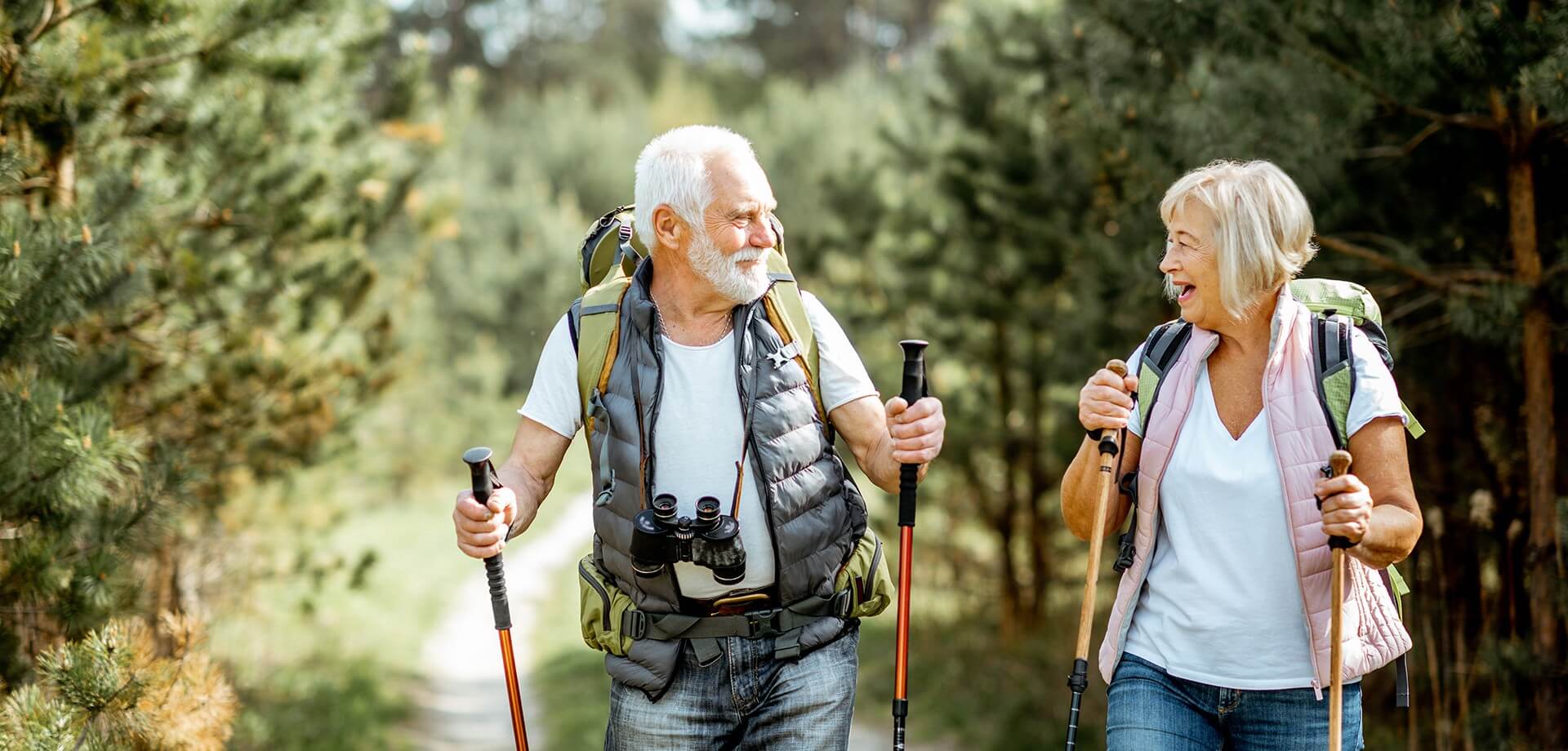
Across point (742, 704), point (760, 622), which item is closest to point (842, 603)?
point (760, 622)

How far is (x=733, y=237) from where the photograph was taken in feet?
10.6

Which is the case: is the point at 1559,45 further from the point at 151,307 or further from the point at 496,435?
the point at 496,435

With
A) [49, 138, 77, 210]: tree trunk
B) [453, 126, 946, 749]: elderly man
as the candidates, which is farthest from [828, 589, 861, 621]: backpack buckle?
[49, 138, 77, 210]: tree trunk

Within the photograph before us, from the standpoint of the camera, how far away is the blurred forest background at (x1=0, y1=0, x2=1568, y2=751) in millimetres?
3736

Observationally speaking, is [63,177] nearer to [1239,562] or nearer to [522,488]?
[522,488]

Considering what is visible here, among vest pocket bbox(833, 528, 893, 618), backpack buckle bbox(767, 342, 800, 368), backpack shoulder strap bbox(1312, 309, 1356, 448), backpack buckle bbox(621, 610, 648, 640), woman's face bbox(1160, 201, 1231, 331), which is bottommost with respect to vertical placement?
backpack buckle bbox(621, 610, 648, 640)

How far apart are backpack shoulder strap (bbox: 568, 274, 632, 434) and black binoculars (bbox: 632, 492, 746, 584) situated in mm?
307

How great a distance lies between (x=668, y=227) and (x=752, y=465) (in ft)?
1.99

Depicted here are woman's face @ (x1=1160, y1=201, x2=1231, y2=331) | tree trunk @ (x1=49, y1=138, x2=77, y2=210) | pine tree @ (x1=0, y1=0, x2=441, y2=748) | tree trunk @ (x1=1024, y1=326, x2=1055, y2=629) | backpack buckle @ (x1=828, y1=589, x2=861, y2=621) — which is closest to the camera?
woman's face @ (x1=1160, y1=201, x2=1231, y2=331)

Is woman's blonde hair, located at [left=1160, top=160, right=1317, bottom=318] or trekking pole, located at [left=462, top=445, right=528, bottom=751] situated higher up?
woman's blonde hair, located at [left=1160, top=160, right=1317, bottom=318]

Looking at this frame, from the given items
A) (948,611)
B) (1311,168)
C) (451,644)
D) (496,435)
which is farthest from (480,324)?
(1311,168)

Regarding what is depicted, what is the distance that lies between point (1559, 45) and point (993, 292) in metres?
5.16

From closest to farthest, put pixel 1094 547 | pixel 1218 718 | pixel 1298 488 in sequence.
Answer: pixel 1298 488, pixel 1218 718, pixel 1094 547

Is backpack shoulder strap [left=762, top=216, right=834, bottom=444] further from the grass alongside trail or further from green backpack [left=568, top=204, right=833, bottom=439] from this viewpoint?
the grass alongside trail
